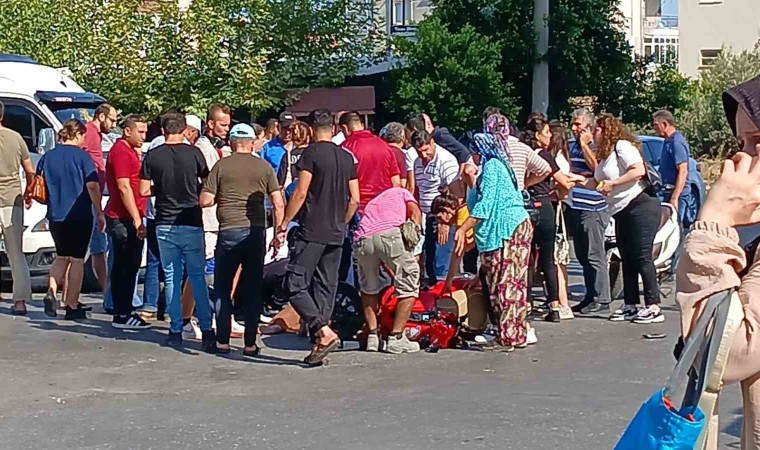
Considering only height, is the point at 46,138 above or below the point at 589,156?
above

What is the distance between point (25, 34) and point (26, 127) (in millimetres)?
8687

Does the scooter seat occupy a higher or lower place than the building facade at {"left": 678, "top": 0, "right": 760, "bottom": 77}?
lower

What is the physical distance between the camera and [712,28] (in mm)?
54188

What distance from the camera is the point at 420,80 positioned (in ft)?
65.3

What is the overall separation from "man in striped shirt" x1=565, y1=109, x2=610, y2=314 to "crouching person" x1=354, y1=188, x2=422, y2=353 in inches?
84.4

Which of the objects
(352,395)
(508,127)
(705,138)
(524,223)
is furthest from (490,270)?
(705,138)

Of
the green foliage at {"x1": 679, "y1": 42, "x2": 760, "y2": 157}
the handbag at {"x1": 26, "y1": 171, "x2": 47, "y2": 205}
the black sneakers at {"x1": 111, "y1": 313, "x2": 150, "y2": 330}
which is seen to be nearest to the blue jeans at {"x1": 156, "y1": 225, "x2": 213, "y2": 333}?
the black sneakers at {"x1": 111, "y1": 313, "x2": 150, "y2": 330}

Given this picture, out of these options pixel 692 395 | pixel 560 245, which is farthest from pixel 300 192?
pixel 692 395

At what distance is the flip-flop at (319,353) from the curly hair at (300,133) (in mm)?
4518

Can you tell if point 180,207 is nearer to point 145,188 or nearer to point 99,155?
point 145,188

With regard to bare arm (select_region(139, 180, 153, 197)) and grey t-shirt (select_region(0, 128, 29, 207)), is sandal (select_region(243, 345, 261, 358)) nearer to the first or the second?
bare arm (select_region(139, 180, 153, 197))

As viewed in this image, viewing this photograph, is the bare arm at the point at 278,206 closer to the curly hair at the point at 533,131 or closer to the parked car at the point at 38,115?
the curly hair at the point at 533,131

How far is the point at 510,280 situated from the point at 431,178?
3.06 m

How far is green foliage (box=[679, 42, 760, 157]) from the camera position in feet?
106
